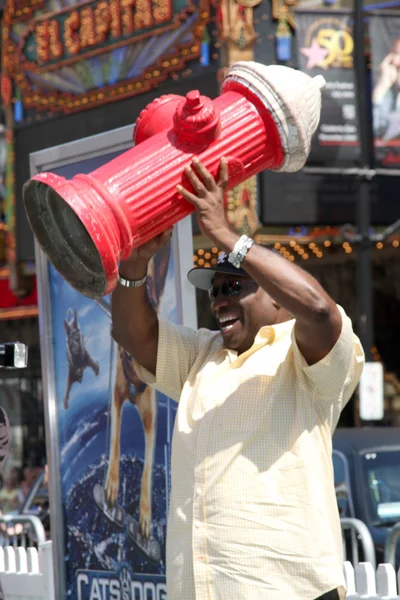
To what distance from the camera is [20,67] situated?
1967 cm

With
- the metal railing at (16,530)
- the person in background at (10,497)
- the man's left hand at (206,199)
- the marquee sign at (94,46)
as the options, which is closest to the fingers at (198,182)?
the man's left hand at (206,199)

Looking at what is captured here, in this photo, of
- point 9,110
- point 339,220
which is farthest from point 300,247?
point 9,110

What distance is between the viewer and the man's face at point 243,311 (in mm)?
3631

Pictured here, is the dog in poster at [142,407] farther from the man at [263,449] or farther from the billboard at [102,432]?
the man at [263,449]

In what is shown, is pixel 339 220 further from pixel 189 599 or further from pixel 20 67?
pixel 189 599

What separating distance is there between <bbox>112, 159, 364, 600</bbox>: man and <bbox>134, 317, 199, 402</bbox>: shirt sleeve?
18cm

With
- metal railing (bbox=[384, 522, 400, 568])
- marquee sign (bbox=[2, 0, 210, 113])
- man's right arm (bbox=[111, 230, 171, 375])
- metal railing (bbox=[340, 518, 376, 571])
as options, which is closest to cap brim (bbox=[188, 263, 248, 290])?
man's right arm (bbox=[111, 230, 171, 375])

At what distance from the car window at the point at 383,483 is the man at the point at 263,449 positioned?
4.48 m

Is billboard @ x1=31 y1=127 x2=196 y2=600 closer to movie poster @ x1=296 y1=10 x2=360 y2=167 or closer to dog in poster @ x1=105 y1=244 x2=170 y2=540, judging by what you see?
dog in poster @ x1=105 y1=244 x2=170 y2=540

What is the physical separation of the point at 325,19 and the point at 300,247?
333 cm

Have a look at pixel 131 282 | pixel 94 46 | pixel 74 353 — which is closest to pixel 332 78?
pixel 94 46

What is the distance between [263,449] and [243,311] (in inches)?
19.1

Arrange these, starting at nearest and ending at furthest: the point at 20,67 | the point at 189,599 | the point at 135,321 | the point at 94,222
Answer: the point at 94,222
the point at 189,599
the point at 135,321
the point at 20,67

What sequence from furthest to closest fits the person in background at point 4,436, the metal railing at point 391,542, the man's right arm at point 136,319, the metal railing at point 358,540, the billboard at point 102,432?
the metal railing at point 391,542 → the metal railing at point 358,540 → the billboard at point 102,432 → the person in background at point 4,436 → the man's right arm at point 136,319
